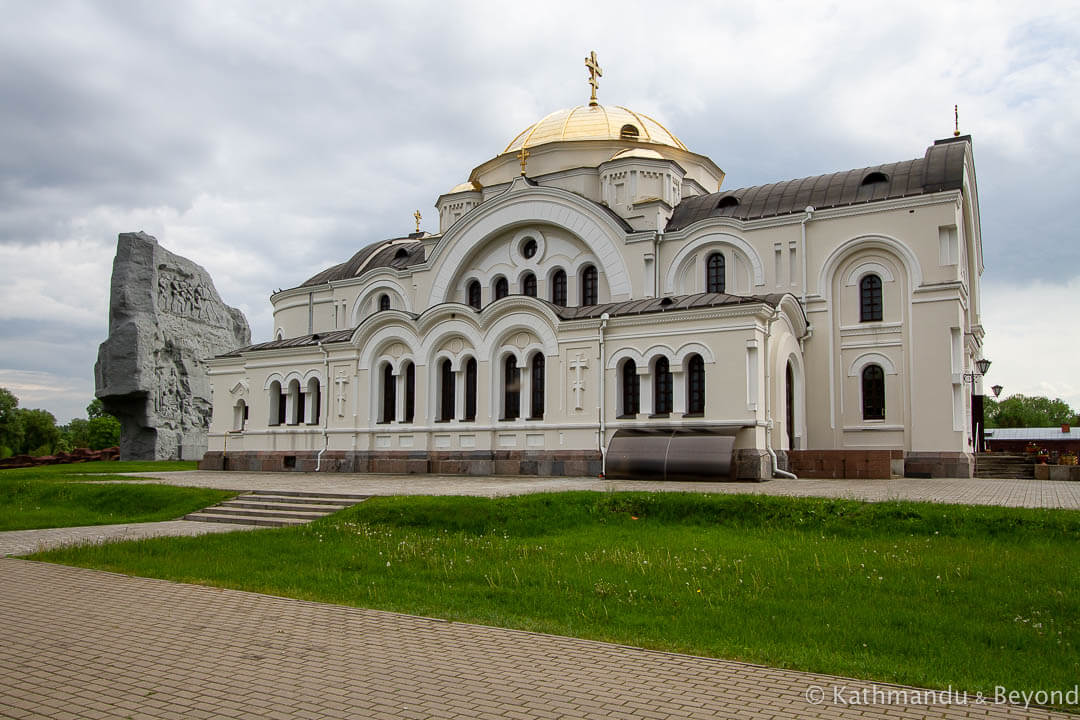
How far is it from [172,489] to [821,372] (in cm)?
1954

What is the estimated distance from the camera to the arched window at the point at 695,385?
24219 millimetres

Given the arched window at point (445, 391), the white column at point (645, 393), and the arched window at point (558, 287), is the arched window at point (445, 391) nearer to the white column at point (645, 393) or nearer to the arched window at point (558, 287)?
the arched window at point (558, 287)

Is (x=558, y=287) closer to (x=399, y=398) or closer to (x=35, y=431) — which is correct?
(x=399, y=398)

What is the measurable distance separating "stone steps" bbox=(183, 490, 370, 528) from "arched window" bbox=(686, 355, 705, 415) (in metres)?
10.3

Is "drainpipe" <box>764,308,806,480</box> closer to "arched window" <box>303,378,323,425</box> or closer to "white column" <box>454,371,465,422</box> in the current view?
"white column" <box>454,371,465,422</box>

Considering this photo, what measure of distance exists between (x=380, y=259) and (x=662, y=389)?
61.6 feet

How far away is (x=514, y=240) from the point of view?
33094mm

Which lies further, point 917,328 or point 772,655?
point 917,328

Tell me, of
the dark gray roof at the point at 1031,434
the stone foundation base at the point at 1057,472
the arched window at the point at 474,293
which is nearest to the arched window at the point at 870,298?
the stone foundation base at the point at 1057,472

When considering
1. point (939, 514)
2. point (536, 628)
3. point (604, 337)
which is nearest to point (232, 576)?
point (536, 628)

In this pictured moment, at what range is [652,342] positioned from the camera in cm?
2475

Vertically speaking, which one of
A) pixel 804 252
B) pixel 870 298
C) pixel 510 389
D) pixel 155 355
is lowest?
pixel 510 389

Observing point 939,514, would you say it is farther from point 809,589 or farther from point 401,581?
point 401,581

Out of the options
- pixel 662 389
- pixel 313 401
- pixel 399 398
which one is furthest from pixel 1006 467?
pixel 313 401
